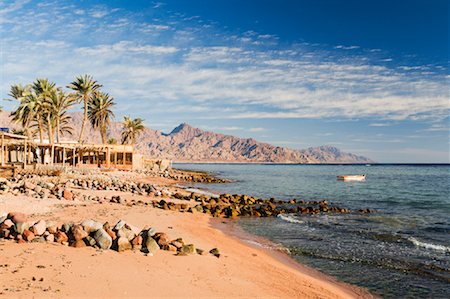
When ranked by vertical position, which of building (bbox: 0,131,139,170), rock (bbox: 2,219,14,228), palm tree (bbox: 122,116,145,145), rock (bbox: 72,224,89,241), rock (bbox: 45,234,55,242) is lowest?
rock (bbox: 45,234,55,242)

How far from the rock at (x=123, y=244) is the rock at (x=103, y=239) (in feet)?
0.87

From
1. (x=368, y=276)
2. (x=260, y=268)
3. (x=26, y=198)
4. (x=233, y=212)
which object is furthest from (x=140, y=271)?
(x=233, y=212)

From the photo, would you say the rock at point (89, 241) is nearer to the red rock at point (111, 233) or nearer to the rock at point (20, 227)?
the red rock at point (111, 233)

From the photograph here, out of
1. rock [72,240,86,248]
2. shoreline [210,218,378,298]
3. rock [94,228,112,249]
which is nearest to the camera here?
rock [72,240,86,248]

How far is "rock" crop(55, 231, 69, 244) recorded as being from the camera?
31.4 feet

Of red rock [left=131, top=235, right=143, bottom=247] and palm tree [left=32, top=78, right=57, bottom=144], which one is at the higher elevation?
palm tree [left=32, top=78, right=57, bottom=144]

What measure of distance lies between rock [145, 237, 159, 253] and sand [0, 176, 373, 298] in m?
0.21

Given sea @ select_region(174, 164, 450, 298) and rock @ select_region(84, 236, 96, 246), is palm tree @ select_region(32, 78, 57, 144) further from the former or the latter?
rock @ select_region(84, 236, 96, 246)

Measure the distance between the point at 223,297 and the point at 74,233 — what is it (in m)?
4.71

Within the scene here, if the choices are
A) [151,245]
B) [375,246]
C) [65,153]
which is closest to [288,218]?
[375,246]

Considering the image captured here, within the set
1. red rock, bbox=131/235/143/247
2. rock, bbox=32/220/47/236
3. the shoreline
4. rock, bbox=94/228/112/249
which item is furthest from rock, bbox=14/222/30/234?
the shoreline

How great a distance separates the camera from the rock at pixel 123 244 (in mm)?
9469

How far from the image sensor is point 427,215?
25.7 m

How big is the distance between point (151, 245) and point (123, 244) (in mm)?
771
